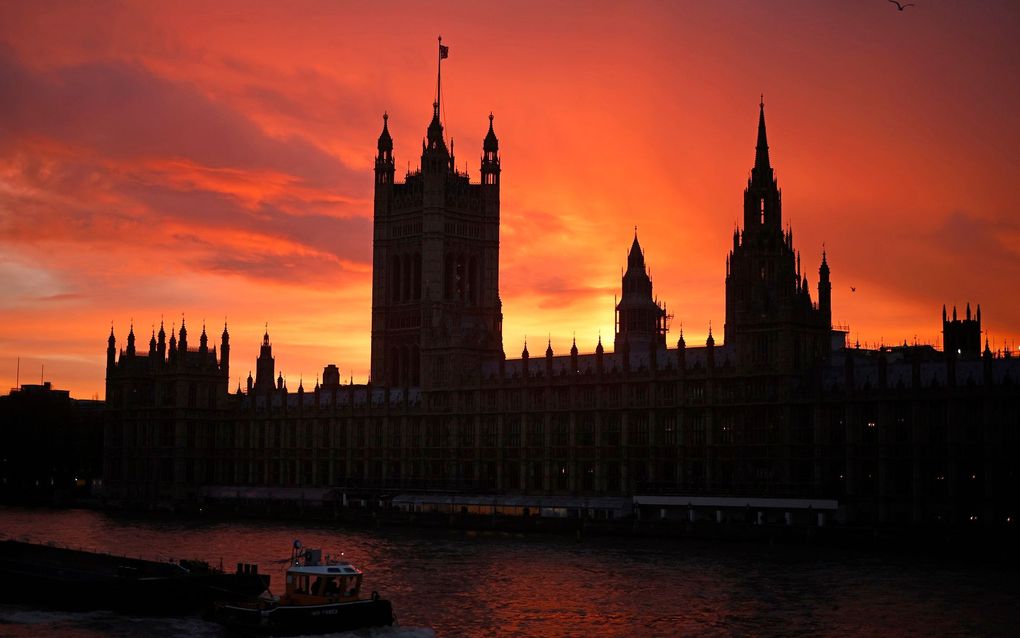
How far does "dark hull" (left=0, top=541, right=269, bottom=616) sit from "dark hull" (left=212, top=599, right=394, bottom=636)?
298 inches

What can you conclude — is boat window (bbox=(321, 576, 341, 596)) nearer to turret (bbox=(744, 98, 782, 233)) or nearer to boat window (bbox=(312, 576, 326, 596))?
boat window (bbox=(312, 576, 326, 596))

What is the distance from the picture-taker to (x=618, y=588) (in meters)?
116

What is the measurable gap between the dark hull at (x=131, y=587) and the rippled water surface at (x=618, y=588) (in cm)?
202

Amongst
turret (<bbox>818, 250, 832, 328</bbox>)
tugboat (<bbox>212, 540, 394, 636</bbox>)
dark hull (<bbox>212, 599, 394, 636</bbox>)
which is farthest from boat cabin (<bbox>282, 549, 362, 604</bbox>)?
turret (<bbox>818, 250, 832, 328</bbox>)

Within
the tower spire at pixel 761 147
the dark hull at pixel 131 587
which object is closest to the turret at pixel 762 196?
the tower spire at pixel 761 147

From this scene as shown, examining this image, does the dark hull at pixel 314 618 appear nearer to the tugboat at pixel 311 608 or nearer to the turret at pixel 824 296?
the tugboat at pixel 311 608

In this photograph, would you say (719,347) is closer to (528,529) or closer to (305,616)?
(528,529)

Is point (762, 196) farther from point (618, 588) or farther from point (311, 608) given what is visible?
point (311, 608)

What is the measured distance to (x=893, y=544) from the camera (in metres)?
142

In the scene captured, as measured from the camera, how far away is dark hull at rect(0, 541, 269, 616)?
101188mm

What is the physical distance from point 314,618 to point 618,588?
3311 centimetres

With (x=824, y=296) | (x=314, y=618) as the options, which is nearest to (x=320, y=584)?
(x=314, y=618)

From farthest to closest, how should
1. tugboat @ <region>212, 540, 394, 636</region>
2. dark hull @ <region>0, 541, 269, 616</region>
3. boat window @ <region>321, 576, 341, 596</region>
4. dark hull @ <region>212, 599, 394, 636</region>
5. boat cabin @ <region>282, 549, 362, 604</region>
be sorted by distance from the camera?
dark hull @ <region>0, 541, 269, 616</region> < boat window @ <region>321, 576, 341, 596</region> < boat cabin @ <region>282, 549, 362, 604</region> < tugboat @ <region>212, 540, 394, 636</region> < dark hull @ <region>212, 599, 394, 636</region>

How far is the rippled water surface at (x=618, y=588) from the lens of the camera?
9656cm
